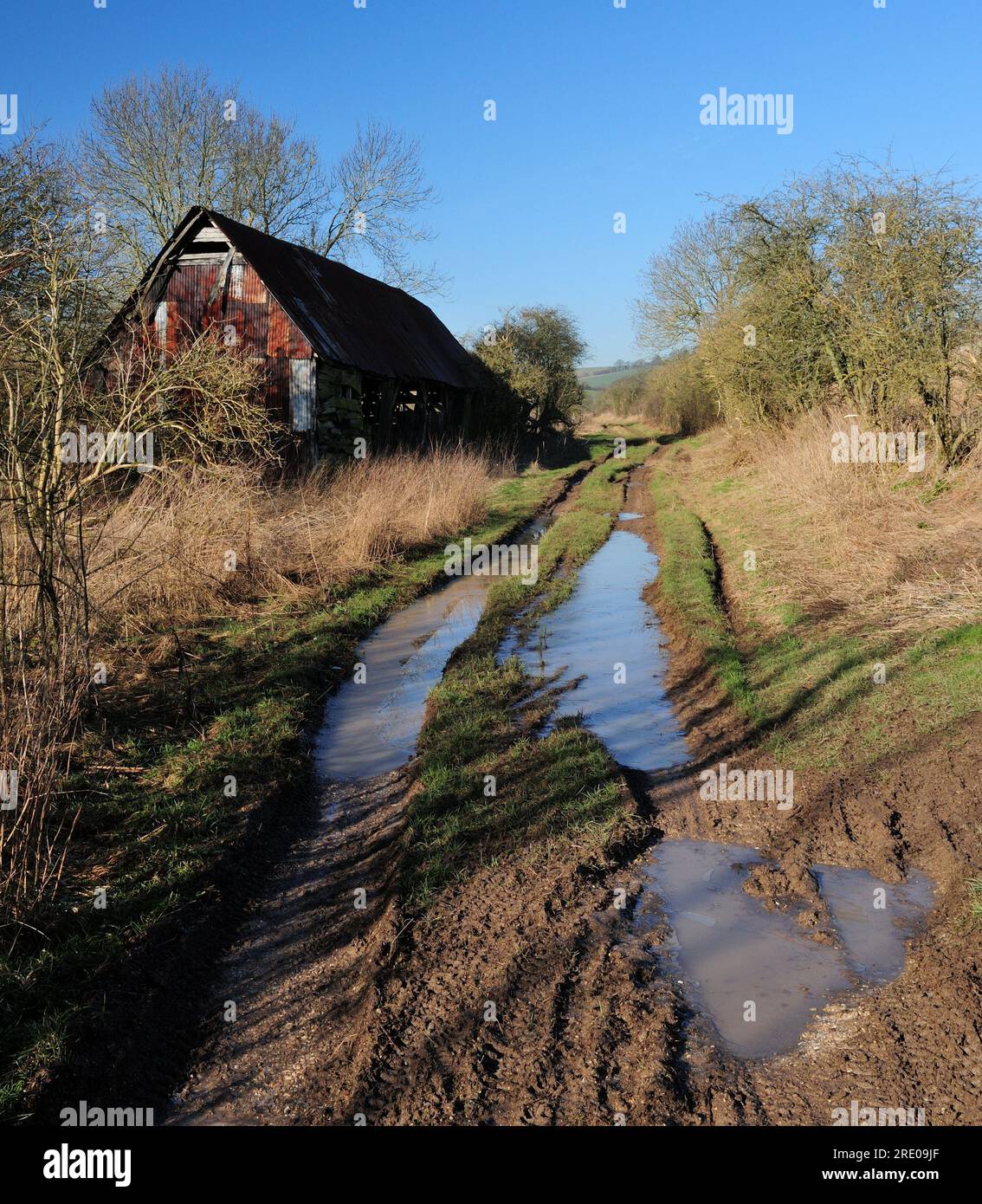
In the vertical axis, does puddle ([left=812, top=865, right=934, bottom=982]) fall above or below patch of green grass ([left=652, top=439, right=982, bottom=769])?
below

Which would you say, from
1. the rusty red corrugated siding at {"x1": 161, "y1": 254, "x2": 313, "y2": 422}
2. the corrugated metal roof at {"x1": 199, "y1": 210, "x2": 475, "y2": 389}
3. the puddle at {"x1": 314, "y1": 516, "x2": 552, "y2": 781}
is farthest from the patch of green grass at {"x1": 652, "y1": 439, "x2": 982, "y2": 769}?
the corrugated metal roof at {"x1": 199, "y1": 210, "x2": 475, "y2": 389}

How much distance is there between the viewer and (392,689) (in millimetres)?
9484

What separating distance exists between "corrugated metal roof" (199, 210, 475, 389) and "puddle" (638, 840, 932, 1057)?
1716 centimetres

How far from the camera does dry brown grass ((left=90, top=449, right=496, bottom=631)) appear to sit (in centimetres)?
1015

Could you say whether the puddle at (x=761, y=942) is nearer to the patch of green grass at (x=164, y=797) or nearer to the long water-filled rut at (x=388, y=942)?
the long water-filled rut at (x=388, y=942)

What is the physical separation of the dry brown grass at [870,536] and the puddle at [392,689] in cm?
434

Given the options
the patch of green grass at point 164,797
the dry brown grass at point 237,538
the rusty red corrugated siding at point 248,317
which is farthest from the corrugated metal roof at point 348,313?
the patch of green grass at point 164,797

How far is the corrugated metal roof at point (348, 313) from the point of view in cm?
2067

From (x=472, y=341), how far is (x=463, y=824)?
3507 cm

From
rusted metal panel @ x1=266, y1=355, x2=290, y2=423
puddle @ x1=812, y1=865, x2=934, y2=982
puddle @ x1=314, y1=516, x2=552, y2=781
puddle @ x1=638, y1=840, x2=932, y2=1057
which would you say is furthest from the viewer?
rusted metal panel @ x1=266, y1=355, x2=290, y2=423

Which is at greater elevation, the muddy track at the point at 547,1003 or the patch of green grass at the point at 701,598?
the patch of green grass at the point at 701,598

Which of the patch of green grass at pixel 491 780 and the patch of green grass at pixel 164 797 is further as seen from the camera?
the patch of green grass at pixel 491 780

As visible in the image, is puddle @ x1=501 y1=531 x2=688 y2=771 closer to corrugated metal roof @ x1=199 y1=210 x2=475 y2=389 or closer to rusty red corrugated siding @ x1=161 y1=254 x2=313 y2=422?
rusty red corrugated siding @ x1=161 y1=254 x2=313 y2=422

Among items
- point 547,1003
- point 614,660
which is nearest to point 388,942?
point 547,1003
